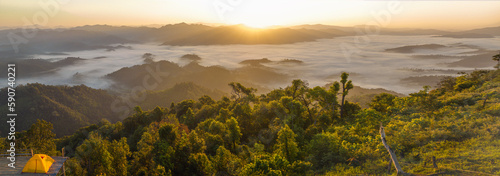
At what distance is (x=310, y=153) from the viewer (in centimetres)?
2089

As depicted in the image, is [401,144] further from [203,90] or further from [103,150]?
[203,90]

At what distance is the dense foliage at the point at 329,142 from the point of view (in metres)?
15.1

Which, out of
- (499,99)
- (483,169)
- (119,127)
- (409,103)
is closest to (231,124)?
(409,103)

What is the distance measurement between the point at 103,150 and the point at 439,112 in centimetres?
3128

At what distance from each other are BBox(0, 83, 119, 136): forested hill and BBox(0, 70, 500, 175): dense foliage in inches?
5175

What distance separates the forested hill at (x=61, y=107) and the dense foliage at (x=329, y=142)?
13144 centimetres

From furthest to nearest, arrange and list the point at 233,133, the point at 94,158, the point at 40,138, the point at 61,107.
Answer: the point at 61,107 → the point at 40,138 → the point at 233,133 → the point at 94,158

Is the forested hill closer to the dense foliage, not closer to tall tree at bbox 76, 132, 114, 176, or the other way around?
tall tree at bbox 76, 132, 114, 176

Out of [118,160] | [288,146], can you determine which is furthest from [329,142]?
[118,160]

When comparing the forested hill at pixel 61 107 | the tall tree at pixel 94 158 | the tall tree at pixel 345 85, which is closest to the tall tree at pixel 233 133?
the tall tree at pixel 94 158

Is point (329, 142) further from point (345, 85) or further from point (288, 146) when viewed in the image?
point (345, 85)

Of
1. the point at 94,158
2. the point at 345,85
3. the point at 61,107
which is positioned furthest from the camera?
the point at 61,107

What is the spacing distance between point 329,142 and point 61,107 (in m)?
169

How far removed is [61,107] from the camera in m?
143
